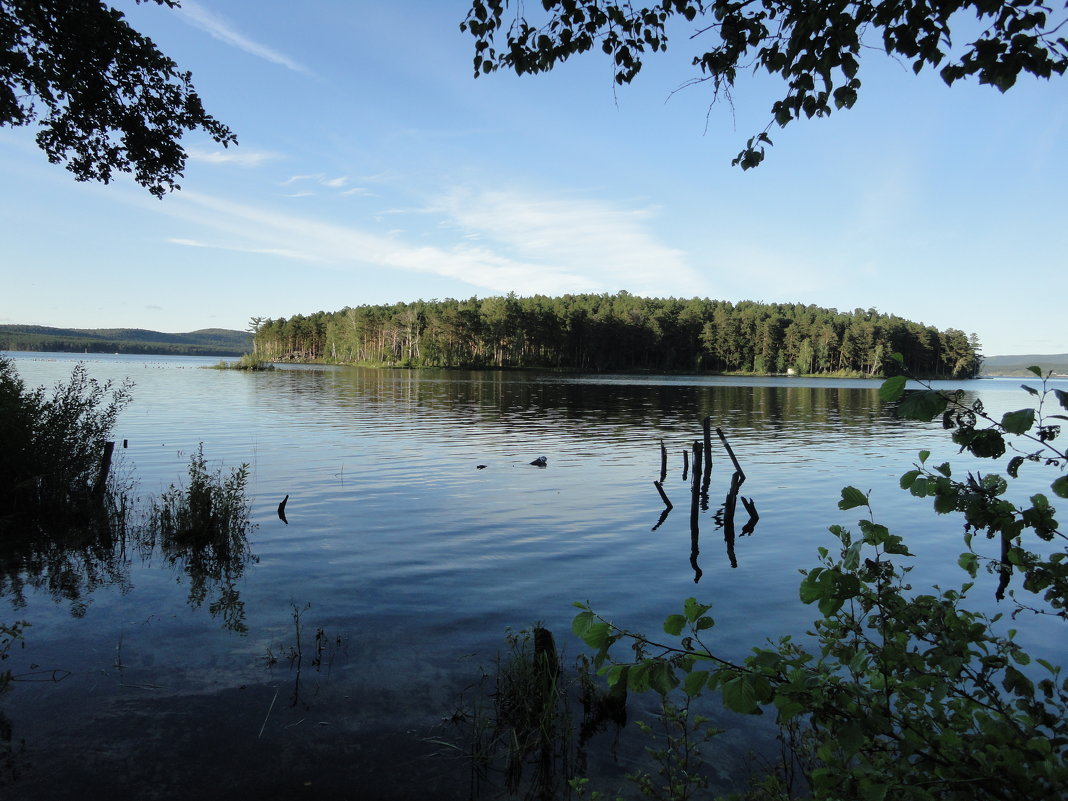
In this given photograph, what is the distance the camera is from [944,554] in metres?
16.2

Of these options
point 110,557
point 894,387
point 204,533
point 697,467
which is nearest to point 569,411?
point 697,467

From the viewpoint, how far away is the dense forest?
527 ft

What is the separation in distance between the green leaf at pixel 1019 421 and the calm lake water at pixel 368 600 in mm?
5795

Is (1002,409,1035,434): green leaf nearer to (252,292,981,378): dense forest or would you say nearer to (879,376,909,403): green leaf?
(879,376,909,403): green leaf

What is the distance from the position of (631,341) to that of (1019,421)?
17728 cm

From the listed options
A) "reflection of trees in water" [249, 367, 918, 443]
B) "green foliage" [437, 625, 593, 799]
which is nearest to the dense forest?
"reflection of trees in water" [249, 367, 918, 443]

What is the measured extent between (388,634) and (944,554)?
1421 cm

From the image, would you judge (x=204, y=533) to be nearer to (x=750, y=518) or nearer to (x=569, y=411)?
(x=750, y=518)

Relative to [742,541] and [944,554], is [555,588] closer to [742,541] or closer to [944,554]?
[742,541]

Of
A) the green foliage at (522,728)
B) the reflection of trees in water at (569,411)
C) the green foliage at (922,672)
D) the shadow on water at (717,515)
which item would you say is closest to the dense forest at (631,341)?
the reflection of trees in water at (569,411)

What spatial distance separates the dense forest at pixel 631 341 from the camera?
161 m

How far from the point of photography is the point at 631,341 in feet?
582

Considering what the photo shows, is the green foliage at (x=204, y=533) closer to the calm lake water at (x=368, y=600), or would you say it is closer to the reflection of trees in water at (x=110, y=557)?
the reflection of trees in water at (x=110, y=557)

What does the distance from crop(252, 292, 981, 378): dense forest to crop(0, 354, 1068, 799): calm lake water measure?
427 ft
